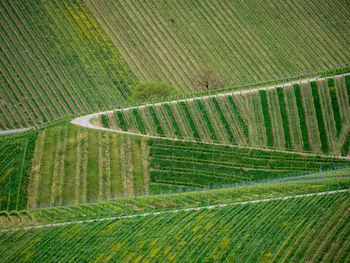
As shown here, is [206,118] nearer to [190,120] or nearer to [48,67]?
[190,120]

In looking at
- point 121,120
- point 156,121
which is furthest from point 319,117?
point 121,120

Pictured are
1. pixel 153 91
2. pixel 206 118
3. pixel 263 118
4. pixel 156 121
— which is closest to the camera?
pixel 156 121

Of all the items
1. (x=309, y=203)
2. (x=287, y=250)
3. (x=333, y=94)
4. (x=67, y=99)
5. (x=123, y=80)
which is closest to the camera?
(x=287, y=250)

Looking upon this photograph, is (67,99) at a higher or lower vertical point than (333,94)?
higher

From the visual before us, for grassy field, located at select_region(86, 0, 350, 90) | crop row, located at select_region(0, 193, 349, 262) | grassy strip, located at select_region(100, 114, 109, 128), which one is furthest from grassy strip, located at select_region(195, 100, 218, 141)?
grassy field, located at select_region(86, 0, 350, 90)

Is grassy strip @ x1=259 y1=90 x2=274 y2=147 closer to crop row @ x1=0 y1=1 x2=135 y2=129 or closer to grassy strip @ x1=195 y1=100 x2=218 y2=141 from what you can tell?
grassy strip @ x1=195 y1=100 x2=218 y2=141

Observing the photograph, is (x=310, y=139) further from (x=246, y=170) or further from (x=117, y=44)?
(x=117, y=44)

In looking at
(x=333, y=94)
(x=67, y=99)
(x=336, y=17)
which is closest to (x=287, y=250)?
(x=333, y=94)
